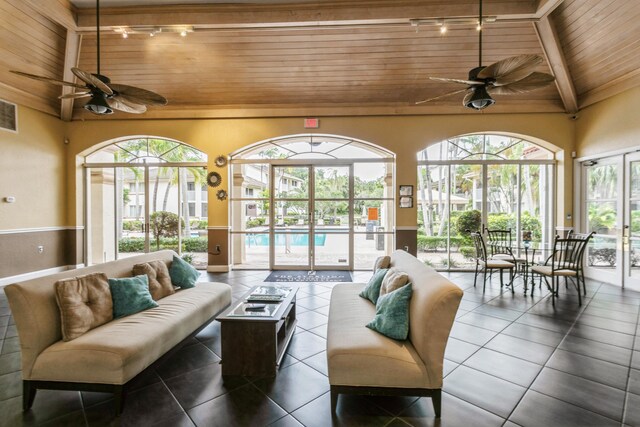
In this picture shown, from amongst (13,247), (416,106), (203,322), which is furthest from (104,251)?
(416,106)

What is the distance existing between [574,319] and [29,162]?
31.5 feet

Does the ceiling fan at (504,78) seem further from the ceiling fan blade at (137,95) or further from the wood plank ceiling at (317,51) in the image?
the ceiling fan blade at (137,95)

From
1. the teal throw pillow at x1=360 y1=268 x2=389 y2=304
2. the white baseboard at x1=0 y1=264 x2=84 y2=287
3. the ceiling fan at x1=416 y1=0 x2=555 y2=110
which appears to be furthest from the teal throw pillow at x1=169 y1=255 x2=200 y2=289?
the ceiling fan at x1=416 y1=0 x2=555 y2=110

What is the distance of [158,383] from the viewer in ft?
7.73

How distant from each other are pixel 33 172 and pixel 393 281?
292 inches

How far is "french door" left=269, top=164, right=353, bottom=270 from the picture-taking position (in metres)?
6.64

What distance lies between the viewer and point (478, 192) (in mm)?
6426

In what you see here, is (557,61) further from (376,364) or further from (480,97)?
(376,364)

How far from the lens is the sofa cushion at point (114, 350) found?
6.53 feet

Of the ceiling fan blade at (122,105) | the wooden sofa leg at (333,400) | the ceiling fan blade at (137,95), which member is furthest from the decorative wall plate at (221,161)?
the wooden sofa leg at (333,400)

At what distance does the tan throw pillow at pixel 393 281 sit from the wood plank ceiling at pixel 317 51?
396cm

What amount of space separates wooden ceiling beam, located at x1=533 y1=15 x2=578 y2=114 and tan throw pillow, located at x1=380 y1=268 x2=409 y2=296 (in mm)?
4920

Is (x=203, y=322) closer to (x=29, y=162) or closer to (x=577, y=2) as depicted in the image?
(x=29, y=162)

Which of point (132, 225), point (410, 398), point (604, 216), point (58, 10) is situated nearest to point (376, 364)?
point (410, 398)
